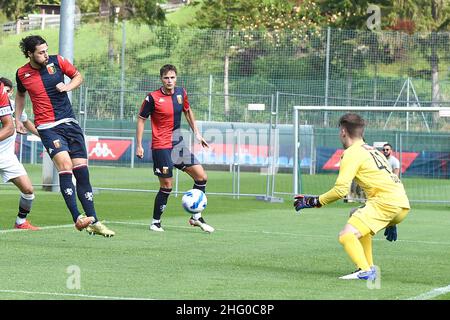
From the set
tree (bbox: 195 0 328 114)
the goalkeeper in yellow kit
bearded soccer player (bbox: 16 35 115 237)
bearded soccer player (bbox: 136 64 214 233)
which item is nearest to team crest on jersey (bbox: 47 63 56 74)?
bearded soccer player (bbox: 16 35 115 237)

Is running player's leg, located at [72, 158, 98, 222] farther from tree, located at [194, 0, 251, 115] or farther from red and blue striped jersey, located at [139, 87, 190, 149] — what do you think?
tree, located at [194, 0, 251, 115]

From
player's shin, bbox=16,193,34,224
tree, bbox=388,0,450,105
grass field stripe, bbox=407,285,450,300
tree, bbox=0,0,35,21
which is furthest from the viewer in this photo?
tree, bbox=0,0,35,21

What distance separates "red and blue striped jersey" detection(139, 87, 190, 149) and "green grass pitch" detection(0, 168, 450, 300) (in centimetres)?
122

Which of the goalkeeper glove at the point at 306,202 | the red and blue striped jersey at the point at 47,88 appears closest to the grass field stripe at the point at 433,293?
the goalkeeper glove at the point at 306,202

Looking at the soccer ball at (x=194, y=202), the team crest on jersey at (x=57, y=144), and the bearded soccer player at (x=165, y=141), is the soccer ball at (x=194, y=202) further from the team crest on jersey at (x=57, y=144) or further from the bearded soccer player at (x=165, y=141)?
the team crest on jersey at (x=57, y=144)

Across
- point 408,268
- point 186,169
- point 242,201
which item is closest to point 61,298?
point 408,268

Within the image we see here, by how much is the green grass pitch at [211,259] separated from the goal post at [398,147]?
7867 mm

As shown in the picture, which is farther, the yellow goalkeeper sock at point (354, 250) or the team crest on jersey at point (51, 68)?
the team crest on jersey at point (51, 68)

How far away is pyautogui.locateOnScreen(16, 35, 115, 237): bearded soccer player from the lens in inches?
535

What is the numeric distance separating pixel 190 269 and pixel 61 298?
2394mm

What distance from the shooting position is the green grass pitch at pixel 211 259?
962 cm

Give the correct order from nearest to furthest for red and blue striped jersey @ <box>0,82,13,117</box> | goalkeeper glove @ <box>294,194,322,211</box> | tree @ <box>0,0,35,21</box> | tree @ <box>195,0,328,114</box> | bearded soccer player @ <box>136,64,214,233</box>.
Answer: goalkeeper glove @ <box>294,194,322,211</box>
red and blue striped jersey @ <box>0,82,13,117</box>
bearded soccer player @ <box>136,64,214,233</box>
tree @ <box>195,0,328,114</box>
tree @ <box>0,0,35,21</box>

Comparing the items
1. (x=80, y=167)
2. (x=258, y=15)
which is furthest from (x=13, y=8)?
(x=80, y=167)

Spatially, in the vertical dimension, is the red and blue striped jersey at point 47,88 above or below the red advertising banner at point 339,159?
above
